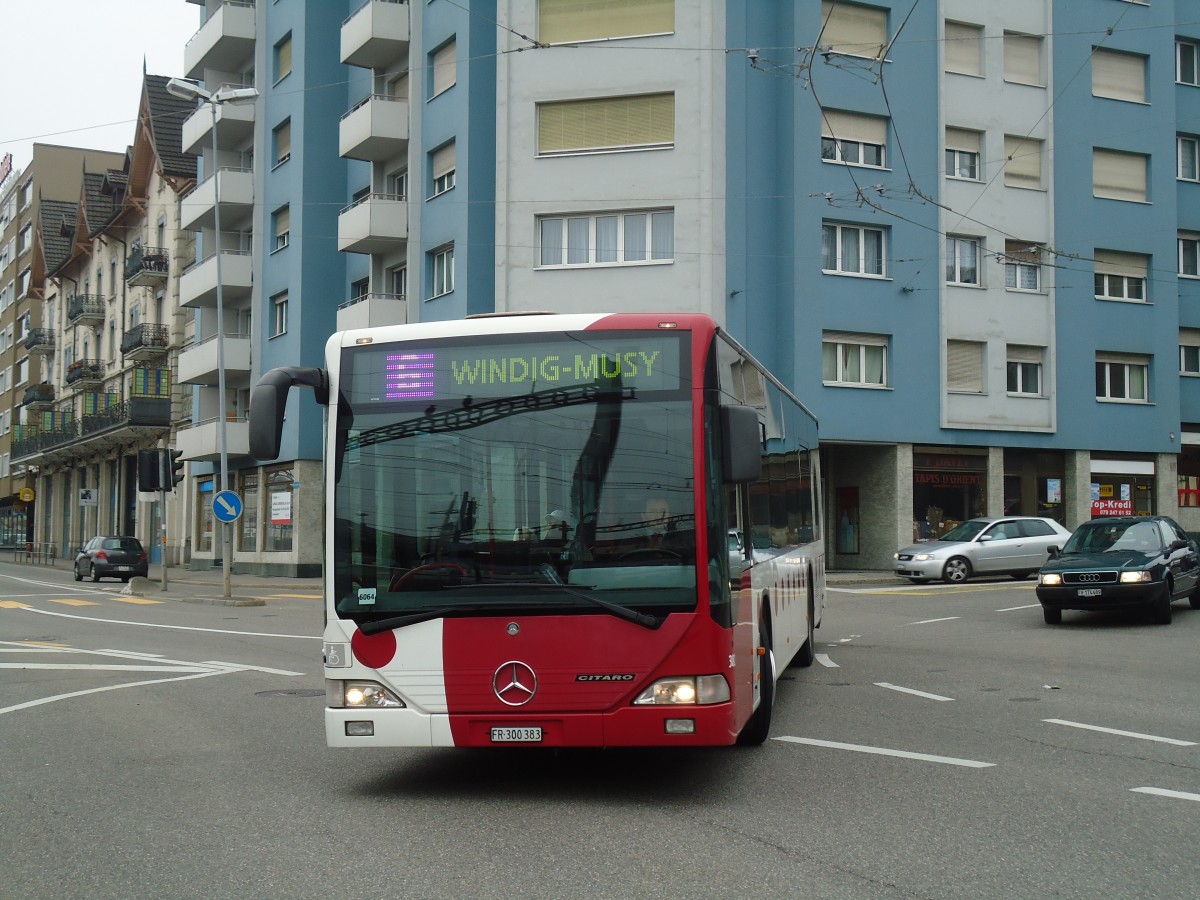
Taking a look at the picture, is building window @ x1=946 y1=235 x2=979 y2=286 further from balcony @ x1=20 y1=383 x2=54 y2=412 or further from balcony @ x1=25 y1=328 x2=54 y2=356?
balcony @ x1=25 y1=328 x2=54 y2=356

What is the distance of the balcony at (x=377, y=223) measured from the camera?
36.1 metres

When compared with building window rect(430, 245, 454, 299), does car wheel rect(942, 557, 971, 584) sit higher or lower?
→ lower

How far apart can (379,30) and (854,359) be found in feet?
51.5

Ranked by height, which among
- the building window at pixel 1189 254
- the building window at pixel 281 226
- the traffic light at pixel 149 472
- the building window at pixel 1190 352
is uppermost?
the building window at pixel 281 226

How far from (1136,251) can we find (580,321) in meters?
34.2

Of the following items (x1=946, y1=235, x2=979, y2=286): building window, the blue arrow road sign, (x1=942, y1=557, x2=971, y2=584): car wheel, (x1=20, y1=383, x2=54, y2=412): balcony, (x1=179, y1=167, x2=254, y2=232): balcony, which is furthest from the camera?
(x1=20, y1=383, x2=54, y2=412): balcony

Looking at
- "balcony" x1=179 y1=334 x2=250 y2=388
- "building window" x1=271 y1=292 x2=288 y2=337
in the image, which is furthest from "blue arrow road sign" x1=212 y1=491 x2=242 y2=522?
"balcony" x1=179 y1=334 x2=250 y2=388

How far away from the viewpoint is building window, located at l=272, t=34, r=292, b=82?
42.4 meters

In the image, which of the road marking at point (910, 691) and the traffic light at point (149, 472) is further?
the traffic light at point (149, 472)

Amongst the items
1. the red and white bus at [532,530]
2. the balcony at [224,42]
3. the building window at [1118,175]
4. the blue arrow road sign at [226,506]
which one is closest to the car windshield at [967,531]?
the building window at [1118,175]

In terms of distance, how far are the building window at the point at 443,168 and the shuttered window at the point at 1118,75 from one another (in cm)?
1791

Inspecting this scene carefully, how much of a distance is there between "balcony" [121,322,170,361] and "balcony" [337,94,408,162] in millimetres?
19397

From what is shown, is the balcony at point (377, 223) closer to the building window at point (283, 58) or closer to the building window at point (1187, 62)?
the building window at point (283, 58)

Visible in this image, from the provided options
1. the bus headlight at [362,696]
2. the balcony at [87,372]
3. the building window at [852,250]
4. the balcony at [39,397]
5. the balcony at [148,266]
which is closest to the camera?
the bus headlight at [362,696]
